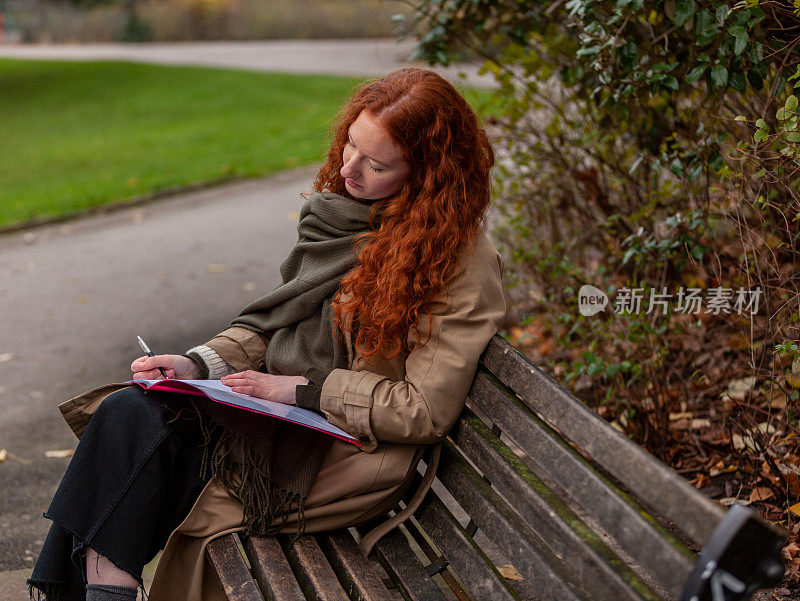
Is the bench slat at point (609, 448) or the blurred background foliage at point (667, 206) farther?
Result: the blurred background foliage at point (667, 206)

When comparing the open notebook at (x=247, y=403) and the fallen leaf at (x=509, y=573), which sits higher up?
the open notebook at (x=247, y=403)

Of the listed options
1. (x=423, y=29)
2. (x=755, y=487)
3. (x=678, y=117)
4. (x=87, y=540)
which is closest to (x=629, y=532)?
(x=87, y=540)

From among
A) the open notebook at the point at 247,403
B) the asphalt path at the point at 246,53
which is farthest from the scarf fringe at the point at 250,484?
the asphalt path at the point at 246,53

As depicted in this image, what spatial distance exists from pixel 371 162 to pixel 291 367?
0.62m

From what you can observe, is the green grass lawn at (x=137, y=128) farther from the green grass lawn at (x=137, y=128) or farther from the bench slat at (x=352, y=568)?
the bench slat at (x=352, y=568)

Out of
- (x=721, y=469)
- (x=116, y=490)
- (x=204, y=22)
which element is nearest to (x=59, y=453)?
(x=116, y=490)

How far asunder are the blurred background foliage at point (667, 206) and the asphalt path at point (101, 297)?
6.91 ft

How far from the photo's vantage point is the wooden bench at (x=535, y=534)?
5.05 ft

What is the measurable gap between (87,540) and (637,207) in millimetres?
2857

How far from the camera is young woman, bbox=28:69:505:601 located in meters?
2.36

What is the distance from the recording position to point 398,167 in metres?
2.45

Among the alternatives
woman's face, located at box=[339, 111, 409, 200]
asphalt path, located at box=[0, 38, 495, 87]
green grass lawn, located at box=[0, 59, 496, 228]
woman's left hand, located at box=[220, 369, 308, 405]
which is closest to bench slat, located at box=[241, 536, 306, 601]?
woman's left hand, located at box=[220, 369, 308, 405]

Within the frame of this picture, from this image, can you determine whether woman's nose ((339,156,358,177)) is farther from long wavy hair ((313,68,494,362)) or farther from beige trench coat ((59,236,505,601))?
beige trench coat ((59,236,505,601))

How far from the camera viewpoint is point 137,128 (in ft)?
43.6
